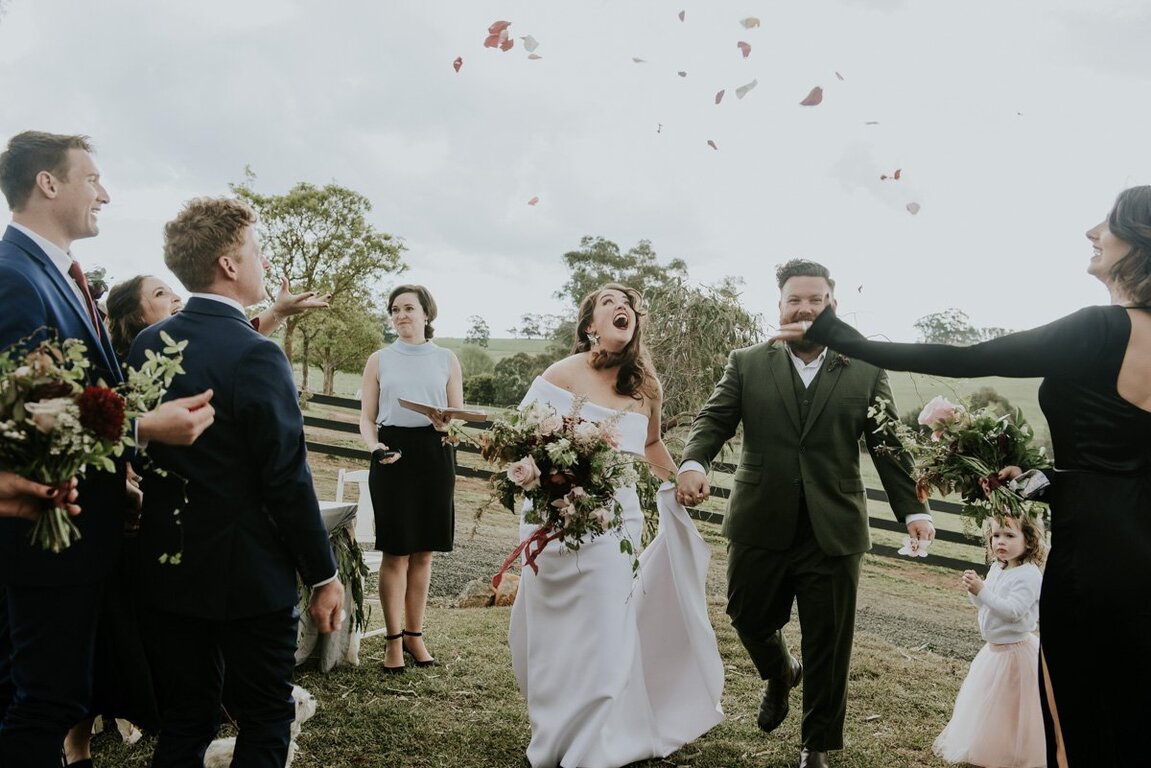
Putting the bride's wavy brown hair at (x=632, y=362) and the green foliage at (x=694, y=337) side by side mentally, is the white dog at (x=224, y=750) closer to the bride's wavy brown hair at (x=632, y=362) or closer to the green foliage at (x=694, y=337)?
the bride's wavy brown hair at (x=632, y=362)

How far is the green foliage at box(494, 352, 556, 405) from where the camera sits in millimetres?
24766

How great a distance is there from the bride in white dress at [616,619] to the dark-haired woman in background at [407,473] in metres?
1.20

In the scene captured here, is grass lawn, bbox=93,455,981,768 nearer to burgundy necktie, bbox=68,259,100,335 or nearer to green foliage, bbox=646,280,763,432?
burgundy necktie, bbox=68,259,100,335

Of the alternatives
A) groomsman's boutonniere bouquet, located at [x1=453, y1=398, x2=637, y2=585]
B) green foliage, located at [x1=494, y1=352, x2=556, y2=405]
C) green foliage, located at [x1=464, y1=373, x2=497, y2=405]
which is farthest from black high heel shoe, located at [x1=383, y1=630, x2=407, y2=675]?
green foliage, located at [x1=464, y1=373, x2=497, y2=405]

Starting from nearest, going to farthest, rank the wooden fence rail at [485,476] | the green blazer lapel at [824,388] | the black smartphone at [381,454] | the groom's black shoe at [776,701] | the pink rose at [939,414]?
the pink rose at [939,414] < the green blazer lapel at [824,388] < the groom's black shoe at [776,701] < the black smartphone at [381,454] < the wooden fence rail at [485,476]

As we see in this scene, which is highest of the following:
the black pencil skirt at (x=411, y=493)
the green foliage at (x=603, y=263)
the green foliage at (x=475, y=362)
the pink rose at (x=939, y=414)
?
the green foliage at (x=603, y=263)

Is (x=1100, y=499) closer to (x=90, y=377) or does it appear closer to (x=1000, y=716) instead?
(x=1000, y=716)

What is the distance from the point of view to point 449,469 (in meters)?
5.91

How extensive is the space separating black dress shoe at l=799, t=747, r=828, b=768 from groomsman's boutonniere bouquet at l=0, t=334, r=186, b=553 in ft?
11.9

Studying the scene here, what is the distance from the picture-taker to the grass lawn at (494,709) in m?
4.37

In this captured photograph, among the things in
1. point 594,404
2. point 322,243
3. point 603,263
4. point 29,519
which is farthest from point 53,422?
point 603,263

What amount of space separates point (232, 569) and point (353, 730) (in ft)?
7.16

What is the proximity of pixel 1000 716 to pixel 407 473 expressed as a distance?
153 inches

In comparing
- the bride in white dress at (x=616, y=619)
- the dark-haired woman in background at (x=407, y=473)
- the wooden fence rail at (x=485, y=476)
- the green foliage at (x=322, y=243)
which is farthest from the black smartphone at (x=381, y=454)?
the green foliage at (x=322, y=243)
